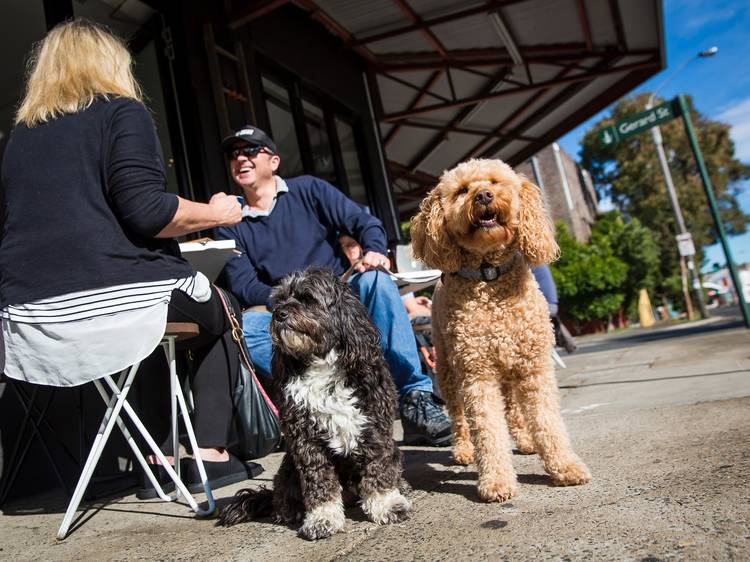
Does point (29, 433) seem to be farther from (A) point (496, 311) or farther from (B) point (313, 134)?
(B) point (313, 134)

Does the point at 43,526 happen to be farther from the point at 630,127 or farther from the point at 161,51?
the point at 630,127

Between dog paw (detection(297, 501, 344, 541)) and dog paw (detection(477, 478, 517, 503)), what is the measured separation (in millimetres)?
540

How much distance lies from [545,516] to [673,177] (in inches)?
1589

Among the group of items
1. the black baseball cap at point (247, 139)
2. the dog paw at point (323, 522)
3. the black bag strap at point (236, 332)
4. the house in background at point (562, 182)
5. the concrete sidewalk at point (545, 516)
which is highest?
the house in background at point (562, 182)

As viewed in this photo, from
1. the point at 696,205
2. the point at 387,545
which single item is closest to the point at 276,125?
the point at 387,545

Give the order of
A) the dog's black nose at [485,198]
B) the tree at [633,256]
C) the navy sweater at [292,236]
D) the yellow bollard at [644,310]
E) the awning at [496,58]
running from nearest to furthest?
the dog's black nose at [485,198] < the navy sweater at [292,236] < the awning at [496,58] < the yellow bollard at [644,310] < the tree at [633,256]

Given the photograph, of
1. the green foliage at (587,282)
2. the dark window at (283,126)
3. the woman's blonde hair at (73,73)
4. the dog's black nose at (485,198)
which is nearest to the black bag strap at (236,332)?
the woman's blonde hair at (73,73)

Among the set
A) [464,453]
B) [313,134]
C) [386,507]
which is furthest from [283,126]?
[386,507]

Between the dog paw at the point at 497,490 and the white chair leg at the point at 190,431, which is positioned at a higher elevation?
the white chair leg at the point at 190,431

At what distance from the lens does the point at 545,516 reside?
2.00 m

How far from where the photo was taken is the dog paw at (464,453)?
2.95 metres

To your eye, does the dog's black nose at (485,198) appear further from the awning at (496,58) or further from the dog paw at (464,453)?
the awning at (496,58)

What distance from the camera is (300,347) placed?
228 cm

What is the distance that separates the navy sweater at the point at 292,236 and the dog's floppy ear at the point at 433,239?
62 centimetres
